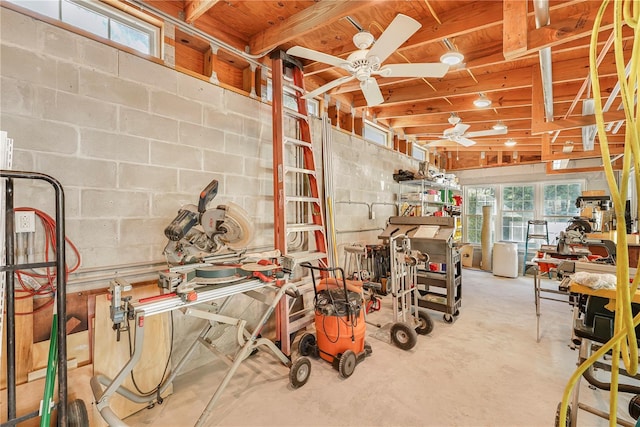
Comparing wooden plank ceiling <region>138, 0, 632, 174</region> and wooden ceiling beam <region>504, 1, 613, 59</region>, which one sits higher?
wooden plank ceiling <region>138, 0, 632, 174</region>

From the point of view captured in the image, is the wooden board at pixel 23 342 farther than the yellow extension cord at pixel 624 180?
Yes

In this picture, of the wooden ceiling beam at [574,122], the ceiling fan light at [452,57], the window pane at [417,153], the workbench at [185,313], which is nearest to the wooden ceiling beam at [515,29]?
the ceiling fan light at [452,57]

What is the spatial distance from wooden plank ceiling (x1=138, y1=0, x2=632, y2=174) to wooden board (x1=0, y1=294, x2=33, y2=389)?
6.50 ft

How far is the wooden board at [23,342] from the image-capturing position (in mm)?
1539

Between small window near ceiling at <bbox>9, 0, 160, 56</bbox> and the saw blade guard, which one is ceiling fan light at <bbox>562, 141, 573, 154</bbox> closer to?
the saw blade guard

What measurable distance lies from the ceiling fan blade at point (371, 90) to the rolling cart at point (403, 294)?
137cm

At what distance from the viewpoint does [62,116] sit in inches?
69.1

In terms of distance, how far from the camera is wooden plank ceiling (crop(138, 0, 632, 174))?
6.28 feet

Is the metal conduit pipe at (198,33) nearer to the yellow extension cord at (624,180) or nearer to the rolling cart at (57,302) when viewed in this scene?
the rolling cart at (57,302)

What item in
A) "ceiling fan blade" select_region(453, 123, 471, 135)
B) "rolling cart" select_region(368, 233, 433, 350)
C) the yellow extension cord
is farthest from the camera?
"ceiling fan blade" select_region(453, 123, 471, 135)

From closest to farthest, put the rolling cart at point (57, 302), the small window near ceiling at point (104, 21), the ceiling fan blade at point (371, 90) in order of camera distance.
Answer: the rolling cart at point (57, 302), the small window near ceiling at point (104, 21), the ceiling fan blade at point (371, 90)

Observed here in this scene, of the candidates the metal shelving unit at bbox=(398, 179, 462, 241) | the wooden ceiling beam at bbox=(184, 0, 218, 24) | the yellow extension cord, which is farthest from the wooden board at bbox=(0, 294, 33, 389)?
the metal shelving unit at bbox=(398, 179, 462, 241)

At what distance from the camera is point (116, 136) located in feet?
6.45

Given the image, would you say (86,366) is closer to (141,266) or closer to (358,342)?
(141,266)
